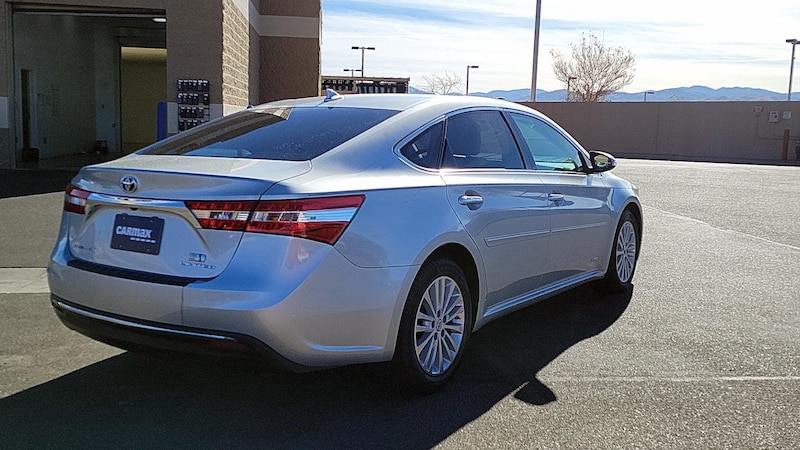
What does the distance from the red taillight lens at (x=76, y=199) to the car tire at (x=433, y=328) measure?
1.72m

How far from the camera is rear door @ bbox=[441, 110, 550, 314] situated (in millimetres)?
4645

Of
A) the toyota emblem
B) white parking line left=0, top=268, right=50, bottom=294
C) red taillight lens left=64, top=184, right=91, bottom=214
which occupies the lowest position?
white parking line left=0, top=268, right=50, bottom=294

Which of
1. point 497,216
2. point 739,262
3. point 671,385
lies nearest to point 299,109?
point 497,216

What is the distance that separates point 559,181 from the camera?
5.71 m

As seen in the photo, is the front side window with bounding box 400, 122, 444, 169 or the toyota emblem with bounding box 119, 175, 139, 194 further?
the front side window with bounding box 400, 122, 444, 169

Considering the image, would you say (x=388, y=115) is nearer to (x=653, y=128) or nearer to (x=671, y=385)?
(x=671, y=385)

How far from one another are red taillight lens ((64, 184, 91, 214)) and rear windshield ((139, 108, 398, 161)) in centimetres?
50

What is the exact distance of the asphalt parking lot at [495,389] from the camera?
3.84 meters

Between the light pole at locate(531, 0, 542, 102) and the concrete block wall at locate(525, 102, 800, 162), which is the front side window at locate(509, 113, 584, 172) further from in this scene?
the concrete block wall at locate(525, 102, 800, 162)

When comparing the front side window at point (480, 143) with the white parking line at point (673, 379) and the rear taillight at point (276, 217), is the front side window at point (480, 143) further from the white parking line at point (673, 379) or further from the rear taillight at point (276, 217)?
Result: the white parking line at point (673, 379)

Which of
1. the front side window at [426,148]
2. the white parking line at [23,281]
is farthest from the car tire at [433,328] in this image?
the white parking line at [23,281]

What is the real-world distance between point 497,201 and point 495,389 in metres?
1.12

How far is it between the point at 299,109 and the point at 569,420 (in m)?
2.42

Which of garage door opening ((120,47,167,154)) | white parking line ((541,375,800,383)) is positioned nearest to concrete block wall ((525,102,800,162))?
garage door opening ((120,47,167,154))
